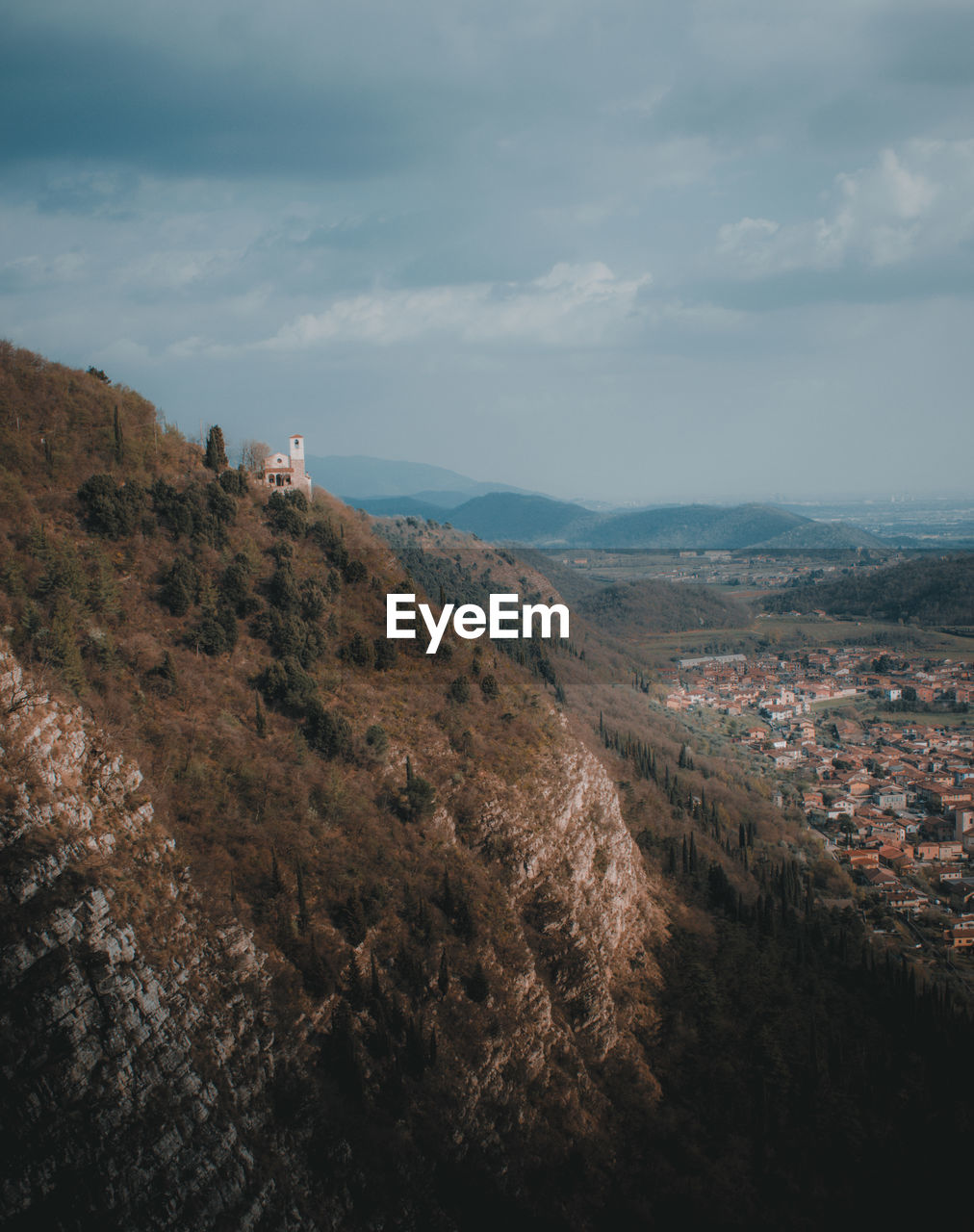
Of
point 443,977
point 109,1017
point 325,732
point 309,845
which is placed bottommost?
point 443,977

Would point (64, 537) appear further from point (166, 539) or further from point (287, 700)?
point (287, 700)

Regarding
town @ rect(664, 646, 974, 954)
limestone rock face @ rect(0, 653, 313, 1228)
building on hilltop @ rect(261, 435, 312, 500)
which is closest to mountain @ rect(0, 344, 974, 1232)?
limestone rock face @ rect(0, 653, 313, 1228)

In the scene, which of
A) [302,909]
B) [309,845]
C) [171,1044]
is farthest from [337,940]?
[171,1044]

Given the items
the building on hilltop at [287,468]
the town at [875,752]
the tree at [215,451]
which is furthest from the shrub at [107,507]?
the town at [875,752]

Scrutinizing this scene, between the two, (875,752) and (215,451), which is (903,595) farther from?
(215,451)

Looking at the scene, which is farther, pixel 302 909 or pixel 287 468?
pixel 287 468

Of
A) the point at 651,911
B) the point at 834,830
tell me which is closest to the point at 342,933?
the point at 651,911

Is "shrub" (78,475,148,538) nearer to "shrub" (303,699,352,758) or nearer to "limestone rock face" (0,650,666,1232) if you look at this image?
"shrub" (303,699,352,758)
